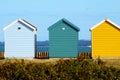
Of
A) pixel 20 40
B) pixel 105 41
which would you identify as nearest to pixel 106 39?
pixel 105 41

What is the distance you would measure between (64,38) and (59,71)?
28218mm

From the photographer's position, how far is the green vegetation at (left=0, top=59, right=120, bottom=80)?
11477 millimetres

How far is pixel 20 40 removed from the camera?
40812 mm

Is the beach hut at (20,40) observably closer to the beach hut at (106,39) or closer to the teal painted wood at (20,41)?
the teal painted wood at (20,41)

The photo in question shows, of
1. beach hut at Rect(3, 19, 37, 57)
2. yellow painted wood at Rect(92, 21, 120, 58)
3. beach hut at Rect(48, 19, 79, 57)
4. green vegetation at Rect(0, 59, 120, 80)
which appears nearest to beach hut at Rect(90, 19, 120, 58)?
yellow painted wood at Rect(92, 21, 120, 58)

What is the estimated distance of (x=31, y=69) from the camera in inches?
465

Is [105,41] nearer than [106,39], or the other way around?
[106,39]

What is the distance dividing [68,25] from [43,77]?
1125 inches

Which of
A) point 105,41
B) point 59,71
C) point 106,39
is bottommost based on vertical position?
point 59,71

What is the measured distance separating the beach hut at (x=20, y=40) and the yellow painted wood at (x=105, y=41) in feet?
19.8

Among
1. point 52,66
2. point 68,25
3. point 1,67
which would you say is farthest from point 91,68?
point 68,25

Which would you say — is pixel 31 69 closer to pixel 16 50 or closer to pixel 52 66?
pixel 52 66

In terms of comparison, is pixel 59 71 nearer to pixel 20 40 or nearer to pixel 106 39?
pixel 106 39

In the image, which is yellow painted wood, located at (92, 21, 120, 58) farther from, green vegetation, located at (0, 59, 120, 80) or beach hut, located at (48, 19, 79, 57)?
green vegetation, located at (0, 59, 120, 80)
